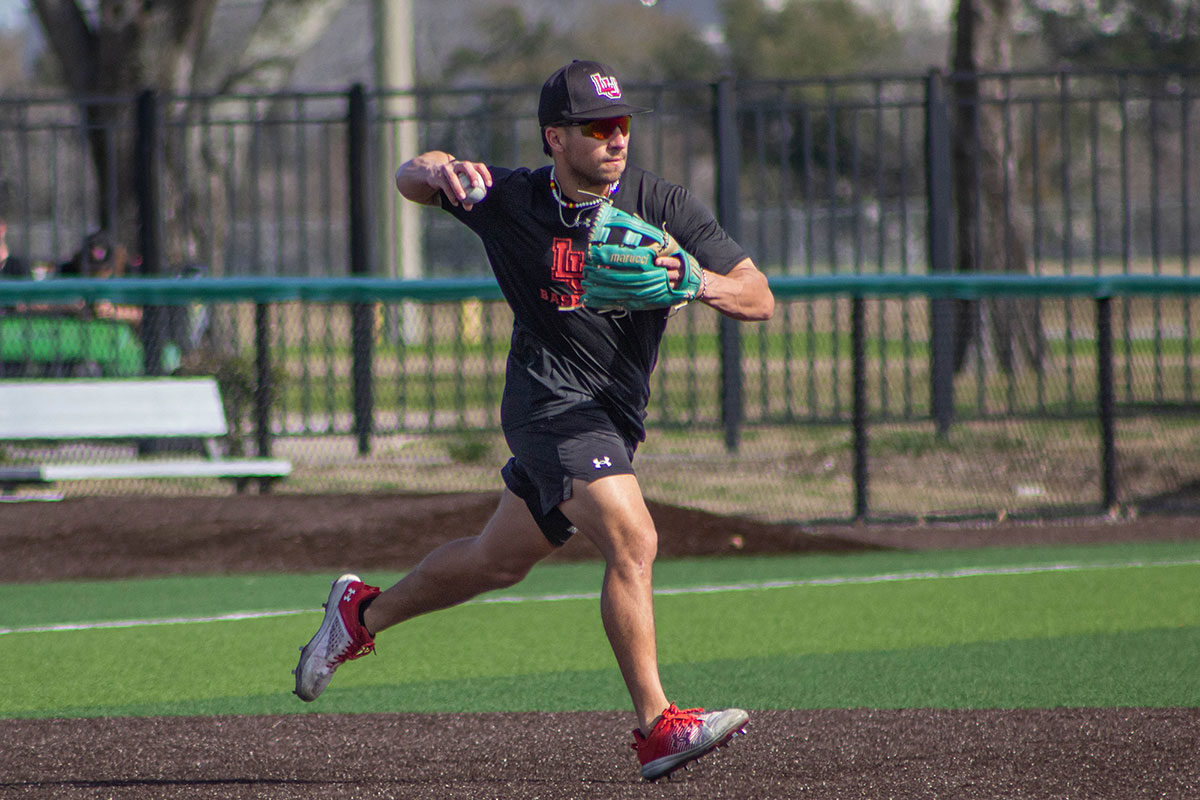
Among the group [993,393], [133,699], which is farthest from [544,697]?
[993,393]

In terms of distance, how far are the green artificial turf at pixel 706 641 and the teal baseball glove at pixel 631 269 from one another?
185 centimetres

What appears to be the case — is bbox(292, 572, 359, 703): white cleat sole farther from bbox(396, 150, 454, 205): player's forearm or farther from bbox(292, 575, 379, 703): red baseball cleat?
bbox(396, 150, 454, 205): player's forearm

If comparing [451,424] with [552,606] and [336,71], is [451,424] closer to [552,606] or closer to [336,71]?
[552,606]

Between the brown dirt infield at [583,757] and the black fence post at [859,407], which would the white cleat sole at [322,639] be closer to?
the brown dirt infield at [583,757]

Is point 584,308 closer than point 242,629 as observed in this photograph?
Yes

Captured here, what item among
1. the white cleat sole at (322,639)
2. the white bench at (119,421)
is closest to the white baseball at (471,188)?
the white cleat sole at (322,639)

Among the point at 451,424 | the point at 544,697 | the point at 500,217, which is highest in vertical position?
the point at 500,217

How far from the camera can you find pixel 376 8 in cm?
1917

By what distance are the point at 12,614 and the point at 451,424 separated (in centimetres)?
391

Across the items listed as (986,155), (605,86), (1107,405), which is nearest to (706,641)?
(605,86)

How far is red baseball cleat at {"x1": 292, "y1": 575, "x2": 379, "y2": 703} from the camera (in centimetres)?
491

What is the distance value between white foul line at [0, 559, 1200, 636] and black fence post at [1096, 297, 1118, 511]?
1.29 m

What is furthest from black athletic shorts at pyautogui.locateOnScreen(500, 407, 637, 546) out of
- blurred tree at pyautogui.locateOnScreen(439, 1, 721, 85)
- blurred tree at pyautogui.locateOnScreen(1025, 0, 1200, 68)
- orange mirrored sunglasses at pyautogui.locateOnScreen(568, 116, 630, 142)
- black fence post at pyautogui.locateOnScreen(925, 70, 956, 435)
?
blurred tree at pyautogui.locateOnScreen(439, 1, 721, 85)

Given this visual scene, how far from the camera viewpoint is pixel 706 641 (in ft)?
21.5
